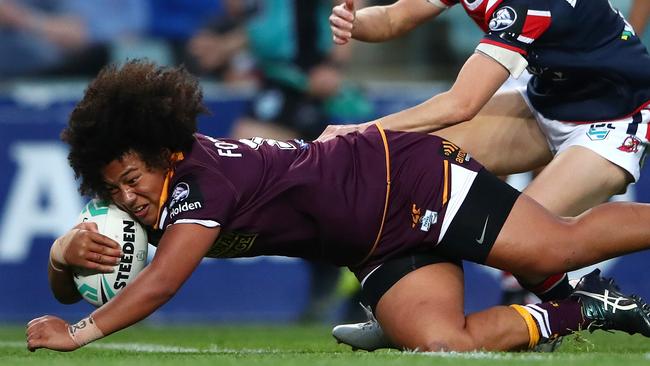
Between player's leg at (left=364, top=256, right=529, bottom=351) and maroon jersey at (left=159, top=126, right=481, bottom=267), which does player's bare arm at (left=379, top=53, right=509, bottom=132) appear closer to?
maroon jersey at (left=159, top=126, right=481, bottom=267)

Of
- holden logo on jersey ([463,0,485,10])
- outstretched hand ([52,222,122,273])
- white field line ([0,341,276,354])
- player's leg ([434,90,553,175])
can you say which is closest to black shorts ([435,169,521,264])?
player's leg ([434,90,553,175])

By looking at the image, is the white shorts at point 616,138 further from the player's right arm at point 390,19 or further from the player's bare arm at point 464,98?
the player's right arm at point 390,19

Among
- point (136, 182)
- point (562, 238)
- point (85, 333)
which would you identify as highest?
point (136, 182)

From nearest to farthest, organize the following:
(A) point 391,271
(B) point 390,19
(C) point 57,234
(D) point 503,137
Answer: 1. (A) point 391,271
2. (D) point 503,137
3. (B) point 390,19
4. (C) point 57,234

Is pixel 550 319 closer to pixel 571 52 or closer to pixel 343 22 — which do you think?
pixel 571 52

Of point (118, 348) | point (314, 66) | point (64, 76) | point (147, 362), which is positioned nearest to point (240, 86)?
point (314, 66)

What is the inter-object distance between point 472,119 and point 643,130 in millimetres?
797

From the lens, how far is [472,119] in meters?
6.36

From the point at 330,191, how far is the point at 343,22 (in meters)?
1.03

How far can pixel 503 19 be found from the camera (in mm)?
5855

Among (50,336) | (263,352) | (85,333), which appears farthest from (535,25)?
(50,336)

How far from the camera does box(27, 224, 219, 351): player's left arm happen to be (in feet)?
16.9

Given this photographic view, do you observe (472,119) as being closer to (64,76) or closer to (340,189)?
(340,189)

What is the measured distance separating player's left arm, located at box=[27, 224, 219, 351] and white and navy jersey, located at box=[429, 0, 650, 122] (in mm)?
1616
